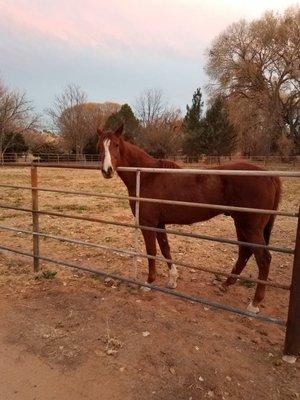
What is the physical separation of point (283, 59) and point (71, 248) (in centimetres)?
3421

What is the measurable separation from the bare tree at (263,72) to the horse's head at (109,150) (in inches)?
1267

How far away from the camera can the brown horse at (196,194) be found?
3600 millimetres

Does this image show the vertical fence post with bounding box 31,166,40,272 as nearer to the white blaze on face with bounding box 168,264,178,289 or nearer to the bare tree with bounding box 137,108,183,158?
the white blaze on face with bounding box 168,264,178,289

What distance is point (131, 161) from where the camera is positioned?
4246mm

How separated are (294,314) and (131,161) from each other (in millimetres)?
2442

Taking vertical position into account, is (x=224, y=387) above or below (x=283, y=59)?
below

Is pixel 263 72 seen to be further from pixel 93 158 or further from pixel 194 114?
pixel 93 158

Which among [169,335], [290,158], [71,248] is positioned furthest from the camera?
[290,158]

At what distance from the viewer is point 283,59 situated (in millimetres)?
33531

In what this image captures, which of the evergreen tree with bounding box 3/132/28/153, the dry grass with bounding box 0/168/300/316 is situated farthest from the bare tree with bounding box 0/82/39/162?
the dry grass with bounding box 0/168/300/316

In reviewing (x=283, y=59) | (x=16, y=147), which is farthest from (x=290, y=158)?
(x=16, y=147)

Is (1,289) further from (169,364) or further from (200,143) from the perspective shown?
(200,143)

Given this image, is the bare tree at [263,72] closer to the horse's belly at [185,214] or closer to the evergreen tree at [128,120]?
the evergreen tree at [128,120]

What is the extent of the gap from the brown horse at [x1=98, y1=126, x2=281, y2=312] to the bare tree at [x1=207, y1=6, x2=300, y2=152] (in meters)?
32.1
